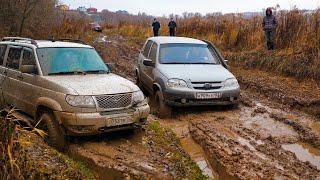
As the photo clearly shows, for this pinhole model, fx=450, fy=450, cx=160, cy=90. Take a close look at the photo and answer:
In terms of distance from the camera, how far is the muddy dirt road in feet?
20.3

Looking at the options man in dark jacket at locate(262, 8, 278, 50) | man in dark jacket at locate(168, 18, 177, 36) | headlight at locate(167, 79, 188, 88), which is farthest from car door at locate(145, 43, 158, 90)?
man in dark jacket at locate(168, 18, 177, 36)

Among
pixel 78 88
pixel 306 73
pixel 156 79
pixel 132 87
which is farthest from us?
pixel 306 73

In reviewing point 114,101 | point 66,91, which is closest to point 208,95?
point 114,101

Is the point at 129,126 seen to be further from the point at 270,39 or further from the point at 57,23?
the point at 57,23

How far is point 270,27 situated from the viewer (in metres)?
15.6

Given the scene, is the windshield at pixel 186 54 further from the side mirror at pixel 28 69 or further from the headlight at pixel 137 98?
the side mirror at pixel 28 69

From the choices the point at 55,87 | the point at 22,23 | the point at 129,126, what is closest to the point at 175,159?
the point at 129,126

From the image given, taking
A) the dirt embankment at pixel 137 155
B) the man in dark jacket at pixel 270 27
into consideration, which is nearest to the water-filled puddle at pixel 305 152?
the dirt embankment at pixel 137 155

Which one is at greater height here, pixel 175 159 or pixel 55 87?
pixel 55 87

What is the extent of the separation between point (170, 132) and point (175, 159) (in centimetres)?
158

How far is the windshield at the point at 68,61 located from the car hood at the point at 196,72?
1.83 metres

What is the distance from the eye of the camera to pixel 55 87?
7098 mm

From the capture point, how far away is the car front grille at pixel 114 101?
6.98 meters

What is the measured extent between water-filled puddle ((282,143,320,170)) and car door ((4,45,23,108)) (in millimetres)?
4748
